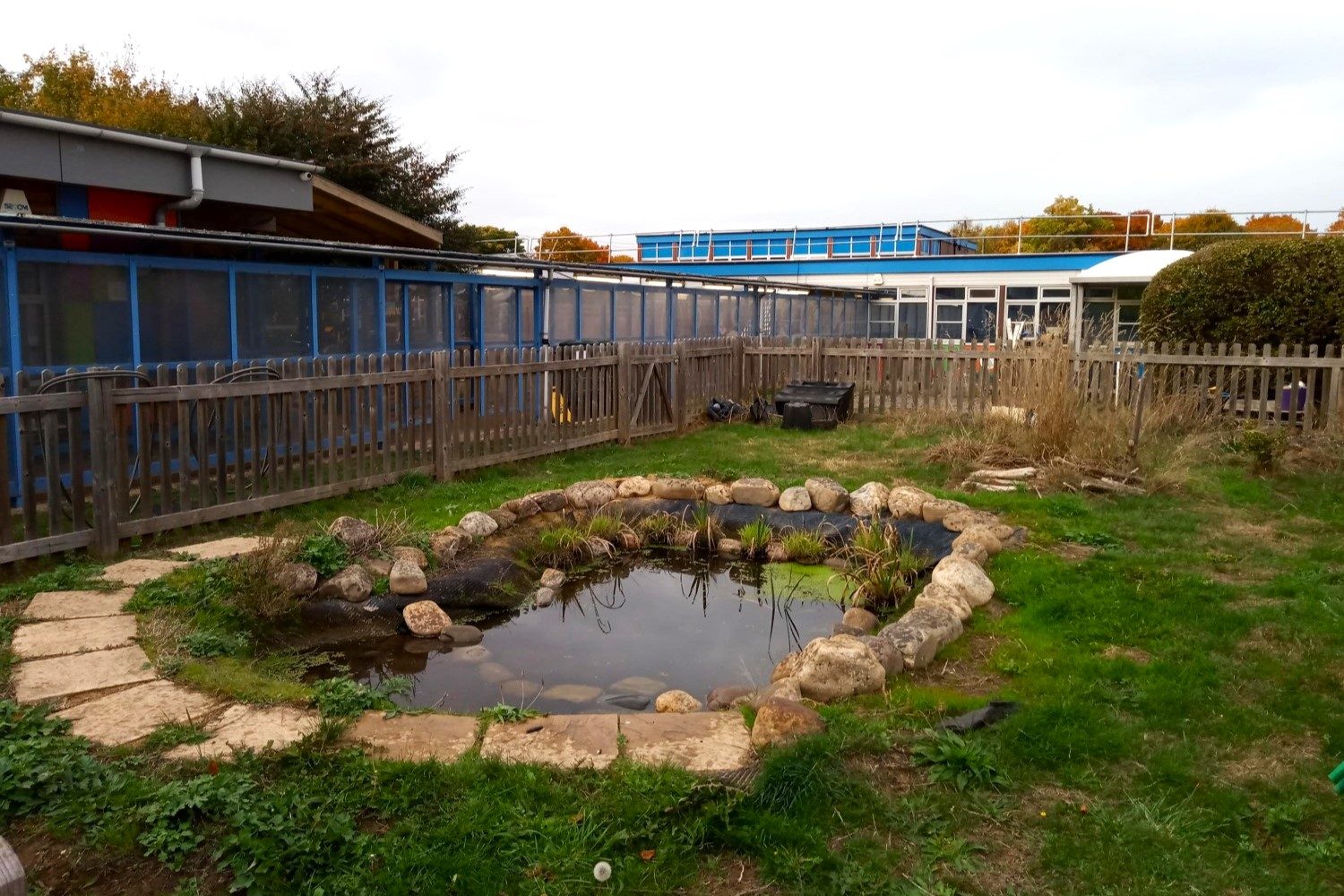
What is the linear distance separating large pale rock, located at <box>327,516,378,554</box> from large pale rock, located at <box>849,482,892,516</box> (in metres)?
3.89

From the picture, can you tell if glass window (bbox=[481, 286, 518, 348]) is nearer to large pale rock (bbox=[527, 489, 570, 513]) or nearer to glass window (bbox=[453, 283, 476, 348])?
Result: glass window (bbox=[453, 283, 476, 348])

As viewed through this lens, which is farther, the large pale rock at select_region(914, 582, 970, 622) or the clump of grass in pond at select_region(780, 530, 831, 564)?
the clump of grass in pond at select_region(780, 530, 831, 564)

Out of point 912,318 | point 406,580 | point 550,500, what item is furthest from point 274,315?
point 912,318

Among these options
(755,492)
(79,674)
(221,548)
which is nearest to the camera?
(79,674)

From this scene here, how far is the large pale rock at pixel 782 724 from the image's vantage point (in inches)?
148

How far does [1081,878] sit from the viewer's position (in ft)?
9.65

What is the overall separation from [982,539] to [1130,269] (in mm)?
17510

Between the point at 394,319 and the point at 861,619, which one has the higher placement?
the point at 394,319

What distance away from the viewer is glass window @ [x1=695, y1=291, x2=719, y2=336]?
20.2 meters

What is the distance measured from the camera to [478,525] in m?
7.53

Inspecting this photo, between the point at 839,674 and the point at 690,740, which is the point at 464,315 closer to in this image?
the point at 839,674

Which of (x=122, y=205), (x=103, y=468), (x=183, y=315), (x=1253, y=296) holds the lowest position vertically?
(x=103, y=468)

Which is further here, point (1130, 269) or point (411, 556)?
point (1130, 269)

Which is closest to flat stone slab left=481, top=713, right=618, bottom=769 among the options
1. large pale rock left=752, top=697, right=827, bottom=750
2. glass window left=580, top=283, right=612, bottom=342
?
large pale rock left=752, top=697, right=827, bottom=750
